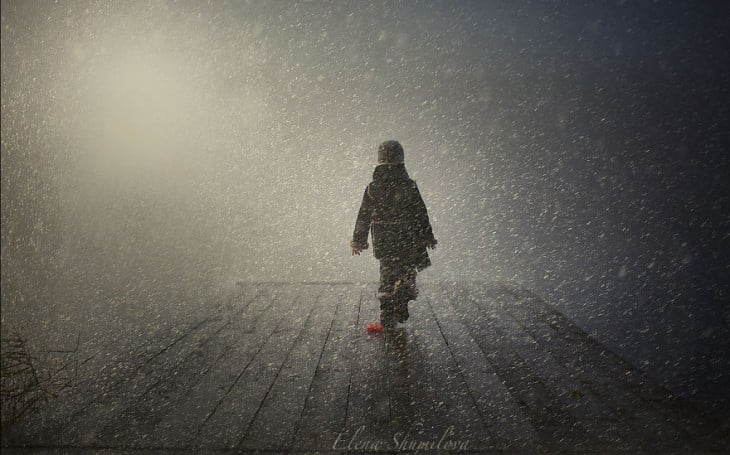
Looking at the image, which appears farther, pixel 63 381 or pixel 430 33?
pixel 430 33

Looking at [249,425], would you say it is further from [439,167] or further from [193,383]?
[439,167]

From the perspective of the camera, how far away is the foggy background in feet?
11.2

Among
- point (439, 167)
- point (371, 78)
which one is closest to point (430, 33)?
point (371, 78)

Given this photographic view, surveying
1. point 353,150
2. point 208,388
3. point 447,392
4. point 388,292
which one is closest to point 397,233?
point 388,292

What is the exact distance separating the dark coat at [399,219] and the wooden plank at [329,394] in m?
0.62

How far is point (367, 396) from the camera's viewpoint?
76.4 inches

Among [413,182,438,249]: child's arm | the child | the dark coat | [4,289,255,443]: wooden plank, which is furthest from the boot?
[4,289,255,443]: wooden plank

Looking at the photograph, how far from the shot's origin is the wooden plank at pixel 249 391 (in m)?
1.58

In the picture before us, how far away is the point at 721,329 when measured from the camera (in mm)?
2709

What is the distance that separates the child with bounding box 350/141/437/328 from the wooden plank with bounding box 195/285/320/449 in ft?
2.32

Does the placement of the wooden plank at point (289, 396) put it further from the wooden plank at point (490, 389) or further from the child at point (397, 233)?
the wooden plank at point (490, 389)

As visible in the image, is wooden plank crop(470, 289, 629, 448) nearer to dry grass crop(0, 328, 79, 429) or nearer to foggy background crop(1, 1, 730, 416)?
foggy background crop(1, 1, 730, 416)

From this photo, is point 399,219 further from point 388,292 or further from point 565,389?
point 565,389

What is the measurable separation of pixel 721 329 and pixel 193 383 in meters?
3.04
